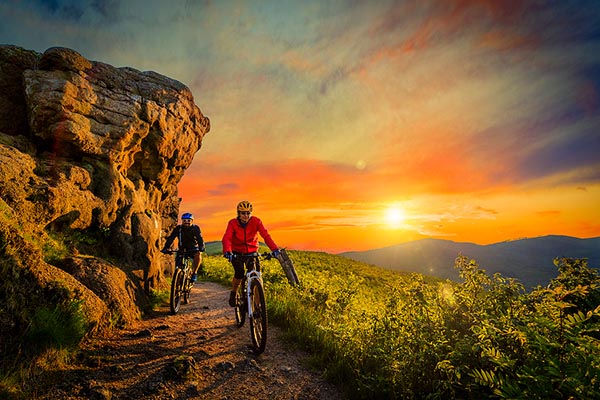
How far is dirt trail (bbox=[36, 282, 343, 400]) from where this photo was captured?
4.87m

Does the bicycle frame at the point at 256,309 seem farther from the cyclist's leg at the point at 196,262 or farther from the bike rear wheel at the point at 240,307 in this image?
the cyclist's leg at the point at 196,262

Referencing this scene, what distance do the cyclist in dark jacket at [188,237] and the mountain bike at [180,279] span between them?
0.19 m

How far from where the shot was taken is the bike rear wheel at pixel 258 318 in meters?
6.70

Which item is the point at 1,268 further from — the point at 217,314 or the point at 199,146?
the point at 199,146

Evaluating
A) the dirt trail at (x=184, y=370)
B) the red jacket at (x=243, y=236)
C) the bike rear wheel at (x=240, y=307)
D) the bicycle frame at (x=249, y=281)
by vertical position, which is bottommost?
the dirt trail at (x=184, y=370)

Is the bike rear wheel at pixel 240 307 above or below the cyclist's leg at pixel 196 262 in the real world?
below

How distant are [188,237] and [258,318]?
201 inches

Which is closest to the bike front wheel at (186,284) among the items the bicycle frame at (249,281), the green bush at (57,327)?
the bicycle frame at (249,281)

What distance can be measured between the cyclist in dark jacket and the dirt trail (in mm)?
3149

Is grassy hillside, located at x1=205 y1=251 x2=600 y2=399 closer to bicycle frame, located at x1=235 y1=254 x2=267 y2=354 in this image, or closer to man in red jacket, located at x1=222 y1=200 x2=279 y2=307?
bicycle frame, located at x1=235 y1=254 x2=267 y2=354

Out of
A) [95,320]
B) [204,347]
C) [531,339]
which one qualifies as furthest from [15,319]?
[531,339]

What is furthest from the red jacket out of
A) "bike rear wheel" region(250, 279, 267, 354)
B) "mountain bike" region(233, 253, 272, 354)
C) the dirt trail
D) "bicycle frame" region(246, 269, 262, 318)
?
the dirt trail

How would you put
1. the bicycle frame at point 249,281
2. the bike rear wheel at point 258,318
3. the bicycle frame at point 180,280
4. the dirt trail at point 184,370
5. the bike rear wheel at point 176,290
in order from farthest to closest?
the bicycle frame at point 180,280, the bike rear wheel at point 176,290, the bicycle frame at point 249,281, the bike rear wheel at point 258,318, the dirt trail at point 184,370

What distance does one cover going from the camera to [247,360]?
6449mm
